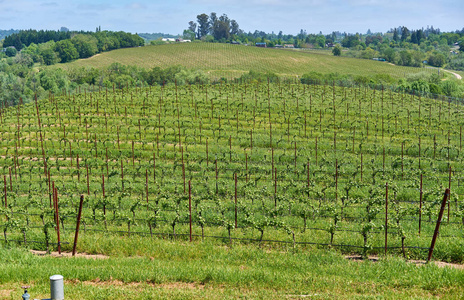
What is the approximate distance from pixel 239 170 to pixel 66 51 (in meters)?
134

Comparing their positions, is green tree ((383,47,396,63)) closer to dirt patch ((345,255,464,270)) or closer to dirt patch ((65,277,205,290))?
dirt patch ((345,255,464,270))

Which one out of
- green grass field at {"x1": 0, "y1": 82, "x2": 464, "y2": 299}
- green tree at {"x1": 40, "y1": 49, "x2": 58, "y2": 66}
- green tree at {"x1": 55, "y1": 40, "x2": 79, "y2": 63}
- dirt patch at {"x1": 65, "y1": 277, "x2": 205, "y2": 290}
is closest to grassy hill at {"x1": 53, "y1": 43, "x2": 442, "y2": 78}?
green tree at {"x1": 55, "y1": 40, "x2": 79, "y2": 63}

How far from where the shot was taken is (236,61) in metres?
141

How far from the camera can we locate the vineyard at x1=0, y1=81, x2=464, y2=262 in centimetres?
1839

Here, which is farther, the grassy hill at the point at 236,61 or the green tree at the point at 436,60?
the green tree at the point at 436,60

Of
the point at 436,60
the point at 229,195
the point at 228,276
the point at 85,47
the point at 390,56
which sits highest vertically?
the point at 85,47

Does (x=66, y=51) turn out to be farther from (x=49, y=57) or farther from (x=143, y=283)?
(x=143, y=283)

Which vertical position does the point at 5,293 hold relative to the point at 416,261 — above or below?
above

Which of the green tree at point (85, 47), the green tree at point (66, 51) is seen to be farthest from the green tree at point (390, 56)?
the green tree at point (66, 51)

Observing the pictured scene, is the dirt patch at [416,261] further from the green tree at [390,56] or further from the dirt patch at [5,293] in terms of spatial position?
the green tree at [390,56]

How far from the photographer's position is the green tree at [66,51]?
15062cm

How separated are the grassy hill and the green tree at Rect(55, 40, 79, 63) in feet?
18.3

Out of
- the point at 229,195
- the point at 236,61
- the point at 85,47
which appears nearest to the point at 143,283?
the point at 229,195

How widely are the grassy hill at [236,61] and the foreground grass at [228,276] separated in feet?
350
